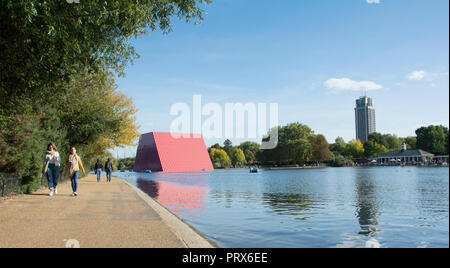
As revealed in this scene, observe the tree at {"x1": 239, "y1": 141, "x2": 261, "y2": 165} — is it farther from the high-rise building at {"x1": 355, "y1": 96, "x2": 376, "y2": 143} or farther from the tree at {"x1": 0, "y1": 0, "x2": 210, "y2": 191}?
the tree at {"x1": 0, "y1": 0, "x2": 210, "y2": 191}

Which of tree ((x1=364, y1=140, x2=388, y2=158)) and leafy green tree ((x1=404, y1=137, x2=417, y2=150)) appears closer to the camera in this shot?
tree ((x1=364, y1=140, x2=388, y2=158))

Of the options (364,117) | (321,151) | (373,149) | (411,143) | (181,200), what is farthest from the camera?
(364,117)

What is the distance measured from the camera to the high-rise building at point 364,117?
187812mm

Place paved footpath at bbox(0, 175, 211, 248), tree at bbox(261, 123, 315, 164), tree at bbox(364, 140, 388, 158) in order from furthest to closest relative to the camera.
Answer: tree at bbox(364, 140, 388, 158), tree at bbox(261, 123, 315, 164), paved footpath at bbox(0, 175, 211, 248)

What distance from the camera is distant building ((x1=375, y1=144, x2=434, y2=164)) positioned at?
9488 centimetres

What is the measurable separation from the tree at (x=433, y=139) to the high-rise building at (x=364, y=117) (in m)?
92.6

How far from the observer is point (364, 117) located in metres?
193

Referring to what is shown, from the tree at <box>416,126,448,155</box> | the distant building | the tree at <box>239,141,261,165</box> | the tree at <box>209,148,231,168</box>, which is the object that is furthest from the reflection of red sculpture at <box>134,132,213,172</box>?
the tree at <box>416,126,448,155</box>

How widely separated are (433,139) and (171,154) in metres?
71.0

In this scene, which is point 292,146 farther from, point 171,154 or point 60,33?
point 60,33

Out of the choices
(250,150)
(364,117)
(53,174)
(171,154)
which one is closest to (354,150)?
(250,150)

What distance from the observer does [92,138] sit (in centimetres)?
1977

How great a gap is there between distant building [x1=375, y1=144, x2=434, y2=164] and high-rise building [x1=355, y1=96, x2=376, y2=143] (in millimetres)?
90050
